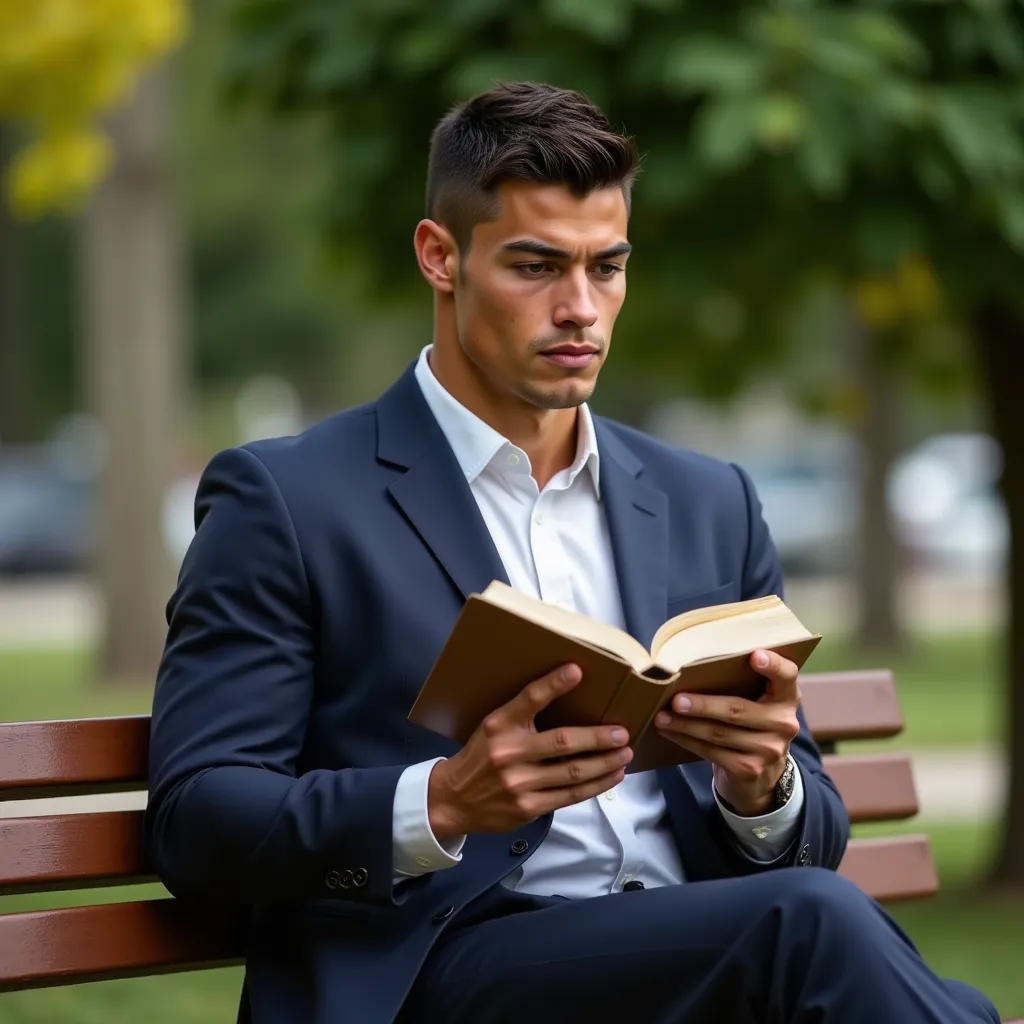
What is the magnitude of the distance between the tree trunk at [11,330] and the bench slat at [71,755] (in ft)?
86.6

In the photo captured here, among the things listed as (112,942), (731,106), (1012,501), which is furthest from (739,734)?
(1012,501)

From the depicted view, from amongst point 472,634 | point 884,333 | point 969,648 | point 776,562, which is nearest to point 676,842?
point 776,562

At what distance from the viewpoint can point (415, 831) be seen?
2826mm

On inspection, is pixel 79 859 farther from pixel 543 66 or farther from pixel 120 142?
pixel 120 142

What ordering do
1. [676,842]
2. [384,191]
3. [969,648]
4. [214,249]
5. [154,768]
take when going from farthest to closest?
[214,249], [969,648], [384,191], [676,842], [154,768]

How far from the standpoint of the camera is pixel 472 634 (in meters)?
2.59

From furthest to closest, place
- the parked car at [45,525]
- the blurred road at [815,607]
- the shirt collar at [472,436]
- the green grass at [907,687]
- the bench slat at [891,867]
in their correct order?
1. the parked car at [45,525]
2. the blurred road at [815,607]
3. the green grass at [907,687]
4. the bench slat at [891,867]
5. the shirt collar at [472,436]

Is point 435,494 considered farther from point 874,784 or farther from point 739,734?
point 874,784

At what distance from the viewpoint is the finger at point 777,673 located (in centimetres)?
273

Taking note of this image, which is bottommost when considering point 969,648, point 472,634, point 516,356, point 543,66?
point 969,648

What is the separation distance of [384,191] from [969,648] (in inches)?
477

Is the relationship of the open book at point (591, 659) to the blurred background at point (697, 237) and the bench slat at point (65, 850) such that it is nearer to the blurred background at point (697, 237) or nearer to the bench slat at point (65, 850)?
the bench slat at point (65, 850)

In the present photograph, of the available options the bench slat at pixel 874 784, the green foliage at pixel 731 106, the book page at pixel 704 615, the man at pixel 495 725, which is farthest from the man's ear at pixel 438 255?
the green foliage at pixel 731 106

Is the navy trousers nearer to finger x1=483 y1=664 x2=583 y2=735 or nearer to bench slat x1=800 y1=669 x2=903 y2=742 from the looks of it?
finger x1=483 y1=664 x2=583 y2=735
